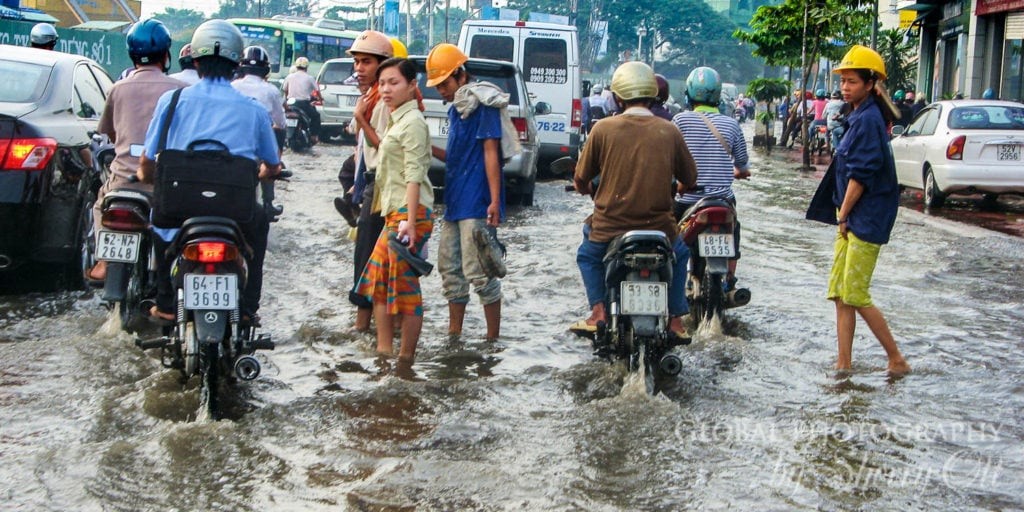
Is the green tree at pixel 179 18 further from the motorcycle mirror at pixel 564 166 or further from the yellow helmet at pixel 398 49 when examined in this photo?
the motorcycle mirror at pixel 564 166

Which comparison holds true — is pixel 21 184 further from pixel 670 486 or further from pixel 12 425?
pixel 670 486

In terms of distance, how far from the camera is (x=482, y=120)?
7.11 m

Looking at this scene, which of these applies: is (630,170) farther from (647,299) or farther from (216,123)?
(216,123)

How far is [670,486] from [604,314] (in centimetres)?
170

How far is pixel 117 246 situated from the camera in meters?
6.54

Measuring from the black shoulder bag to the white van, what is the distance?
44.3 feet

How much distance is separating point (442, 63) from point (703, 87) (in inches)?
64.5

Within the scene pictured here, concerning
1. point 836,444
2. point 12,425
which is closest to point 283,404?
point 12,425

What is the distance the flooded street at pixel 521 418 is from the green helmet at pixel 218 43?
62.6 inches

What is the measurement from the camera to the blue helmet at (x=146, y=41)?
6.89 m

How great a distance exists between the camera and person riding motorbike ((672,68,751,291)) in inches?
295

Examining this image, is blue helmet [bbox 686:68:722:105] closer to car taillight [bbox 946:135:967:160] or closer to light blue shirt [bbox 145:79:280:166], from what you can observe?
light blue shirt [bbox 145:79:280:166]

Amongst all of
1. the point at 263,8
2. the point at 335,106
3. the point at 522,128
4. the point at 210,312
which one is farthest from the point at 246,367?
the point at 263,8

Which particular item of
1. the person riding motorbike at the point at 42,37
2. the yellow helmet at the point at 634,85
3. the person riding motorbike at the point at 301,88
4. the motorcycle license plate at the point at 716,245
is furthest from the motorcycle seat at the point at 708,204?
the person riding motorbike at the point at 301,88
